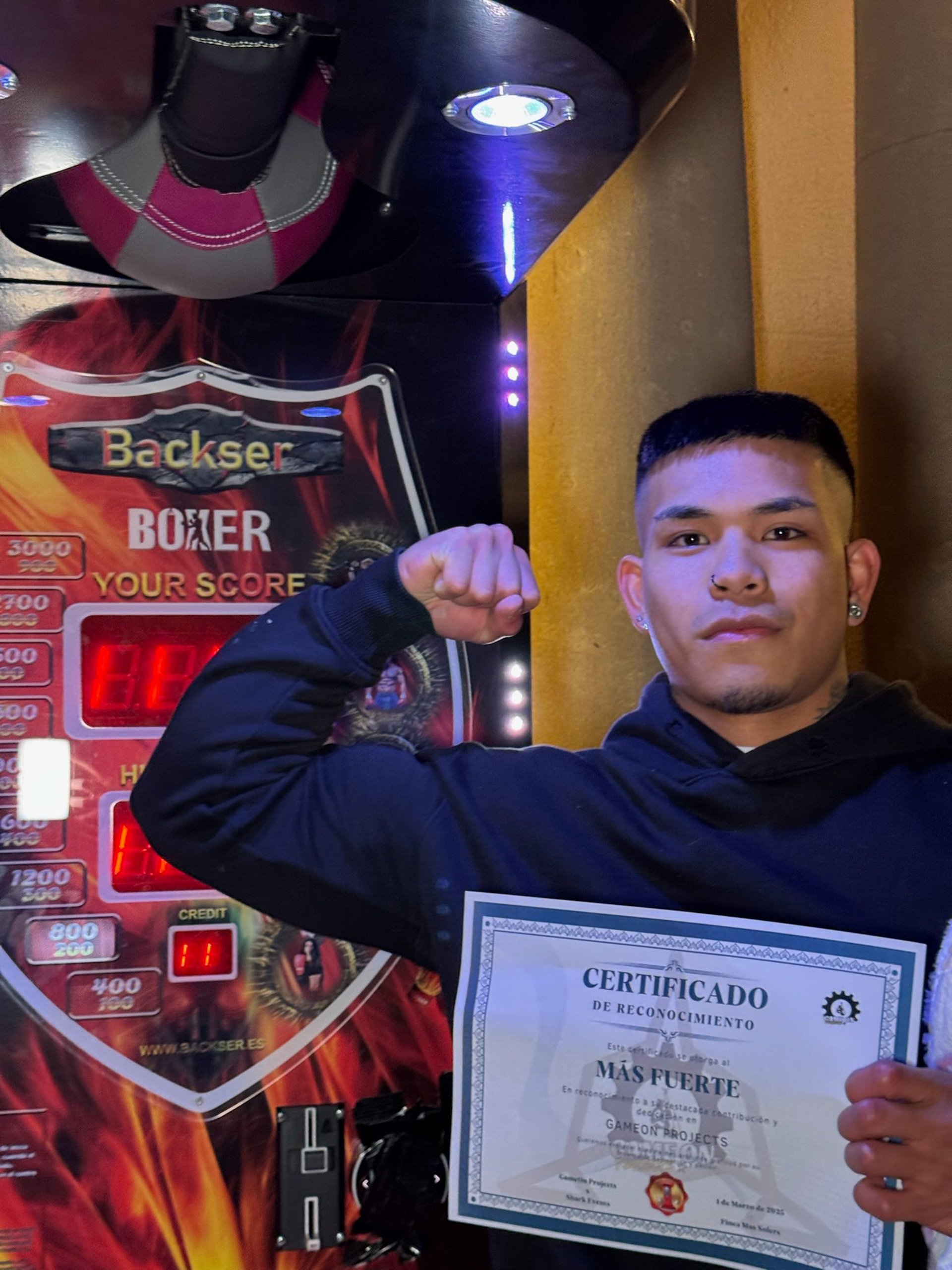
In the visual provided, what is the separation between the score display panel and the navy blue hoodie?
0.04m

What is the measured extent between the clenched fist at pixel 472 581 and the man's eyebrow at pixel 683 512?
0.21 m

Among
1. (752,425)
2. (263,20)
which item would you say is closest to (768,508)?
(752,425)

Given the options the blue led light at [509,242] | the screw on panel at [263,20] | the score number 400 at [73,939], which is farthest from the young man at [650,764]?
the screw on panel at [263,20]

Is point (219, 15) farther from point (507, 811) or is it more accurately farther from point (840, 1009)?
point (840, 1009)

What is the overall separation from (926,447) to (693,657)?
595 mm

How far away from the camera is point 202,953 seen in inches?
63.8

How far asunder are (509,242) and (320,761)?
77 cm

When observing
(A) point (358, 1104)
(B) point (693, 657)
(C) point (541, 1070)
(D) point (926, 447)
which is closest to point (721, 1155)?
(C) point (541, 1070)

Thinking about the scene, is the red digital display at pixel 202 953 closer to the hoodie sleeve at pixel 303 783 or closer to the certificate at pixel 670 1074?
the hoodie sleeve at pixel 303 783

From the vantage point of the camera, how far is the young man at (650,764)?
163 cm

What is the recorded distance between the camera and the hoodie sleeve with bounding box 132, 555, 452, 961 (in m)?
1.65

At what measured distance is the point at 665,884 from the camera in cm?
165

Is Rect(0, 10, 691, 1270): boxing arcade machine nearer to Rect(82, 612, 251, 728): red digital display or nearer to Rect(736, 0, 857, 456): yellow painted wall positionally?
Rect(82, 612, 251, 728): red digital display

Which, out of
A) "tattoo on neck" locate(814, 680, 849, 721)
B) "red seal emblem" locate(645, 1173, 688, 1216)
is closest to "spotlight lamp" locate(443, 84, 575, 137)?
"tattoo on neck" locate(814, 680, 849, 721)
